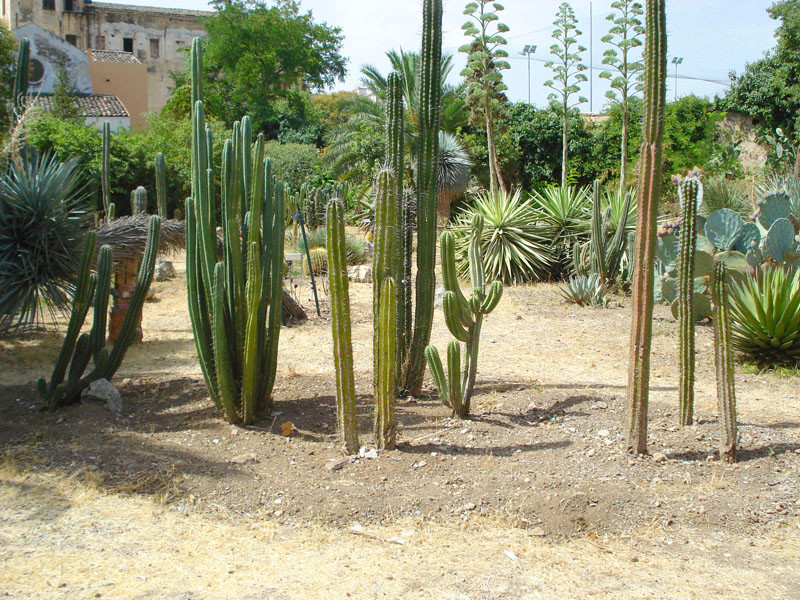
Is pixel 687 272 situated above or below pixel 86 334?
above

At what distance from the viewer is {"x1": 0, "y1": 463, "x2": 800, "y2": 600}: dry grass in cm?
314

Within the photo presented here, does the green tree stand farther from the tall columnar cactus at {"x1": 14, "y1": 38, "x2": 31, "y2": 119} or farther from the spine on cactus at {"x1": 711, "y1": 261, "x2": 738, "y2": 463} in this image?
the spine on cactus at {"x1": 711, "y1": 261, "x2": 738, "y2": 463}

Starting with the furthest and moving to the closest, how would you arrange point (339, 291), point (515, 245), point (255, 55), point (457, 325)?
point (255, 55) → point (515, 245) → point (457, 325) → point (339, 291)

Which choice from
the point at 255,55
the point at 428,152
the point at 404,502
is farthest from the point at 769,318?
the point at 255,55

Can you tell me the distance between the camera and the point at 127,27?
149ft

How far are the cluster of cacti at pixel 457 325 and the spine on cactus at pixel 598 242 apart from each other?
704cm

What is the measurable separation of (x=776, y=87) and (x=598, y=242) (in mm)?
15696

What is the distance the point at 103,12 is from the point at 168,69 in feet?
16.0

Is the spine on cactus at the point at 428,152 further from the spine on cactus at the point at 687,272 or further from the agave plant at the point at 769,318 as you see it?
the agave plant at the point at 769,318

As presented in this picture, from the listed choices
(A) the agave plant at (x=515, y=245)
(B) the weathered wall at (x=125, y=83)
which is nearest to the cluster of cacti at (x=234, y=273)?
(A) the agave plant at (x=515, y=245)

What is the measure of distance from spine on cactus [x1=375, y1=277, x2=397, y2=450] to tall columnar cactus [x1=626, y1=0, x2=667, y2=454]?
1.43m

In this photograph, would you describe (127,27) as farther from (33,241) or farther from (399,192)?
(399,192)

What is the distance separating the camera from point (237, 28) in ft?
139

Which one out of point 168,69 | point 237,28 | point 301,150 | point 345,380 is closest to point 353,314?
point 345,380
